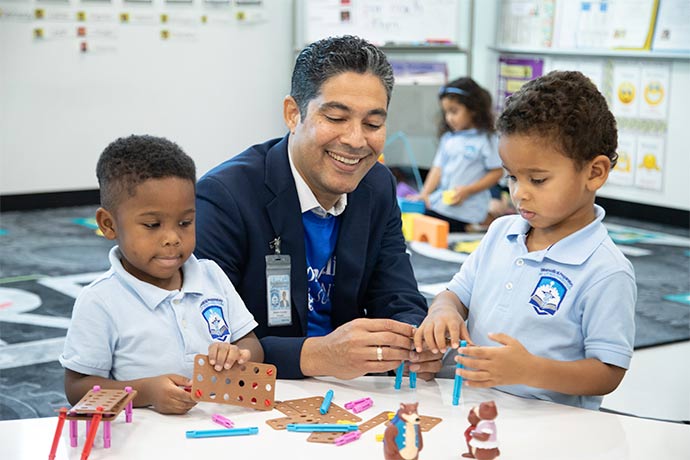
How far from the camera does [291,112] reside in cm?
198

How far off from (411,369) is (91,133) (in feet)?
18.5

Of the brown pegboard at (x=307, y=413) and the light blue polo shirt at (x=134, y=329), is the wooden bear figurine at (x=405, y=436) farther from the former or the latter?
the light blue polo shirt at (x=134, y=329)

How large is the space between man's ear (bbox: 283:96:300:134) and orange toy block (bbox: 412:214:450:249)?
3562mm

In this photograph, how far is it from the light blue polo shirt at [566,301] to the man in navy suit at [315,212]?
26 cm

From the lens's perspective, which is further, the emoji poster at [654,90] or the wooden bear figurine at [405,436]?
the emoji poster at [654,90]

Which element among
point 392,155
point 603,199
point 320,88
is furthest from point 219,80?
point 320,88

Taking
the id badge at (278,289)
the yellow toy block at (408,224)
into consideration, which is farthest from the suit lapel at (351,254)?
the yellow toy block at (408,224)

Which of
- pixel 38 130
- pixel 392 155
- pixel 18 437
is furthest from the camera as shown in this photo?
pixel 392 155

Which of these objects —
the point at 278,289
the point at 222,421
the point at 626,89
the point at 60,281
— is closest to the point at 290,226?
the point at 278,289

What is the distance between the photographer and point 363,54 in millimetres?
1845

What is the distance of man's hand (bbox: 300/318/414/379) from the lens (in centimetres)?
159

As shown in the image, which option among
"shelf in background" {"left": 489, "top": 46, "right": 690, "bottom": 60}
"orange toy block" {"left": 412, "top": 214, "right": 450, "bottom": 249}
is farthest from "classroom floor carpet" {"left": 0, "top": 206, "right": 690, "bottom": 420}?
"shelf in background" {"left": 489, "top": 46, "right": 690, "bottom": 60}

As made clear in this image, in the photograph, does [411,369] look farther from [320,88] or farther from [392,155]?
[392,155]

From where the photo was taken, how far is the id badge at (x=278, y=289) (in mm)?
1877
